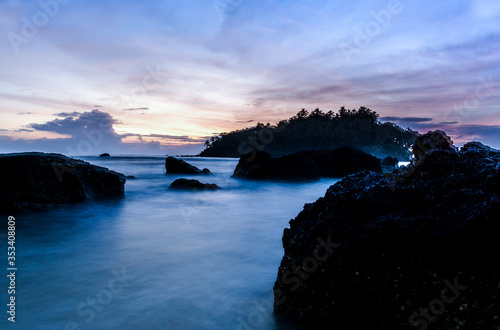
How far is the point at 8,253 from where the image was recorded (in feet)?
14.5

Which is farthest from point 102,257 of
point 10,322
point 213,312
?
point 213,312

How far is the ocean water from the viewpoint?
107 inches

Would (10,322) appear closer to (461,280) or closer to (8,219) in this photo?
(461,280)

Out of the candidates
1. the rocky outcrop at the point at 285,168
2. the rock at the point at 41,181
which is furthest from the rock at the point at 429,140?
the rocky outcrop at the point at 285,168

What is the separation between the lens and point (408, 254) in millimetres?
2160

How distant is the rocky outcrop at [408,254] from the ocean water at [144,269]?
1.64 ft
